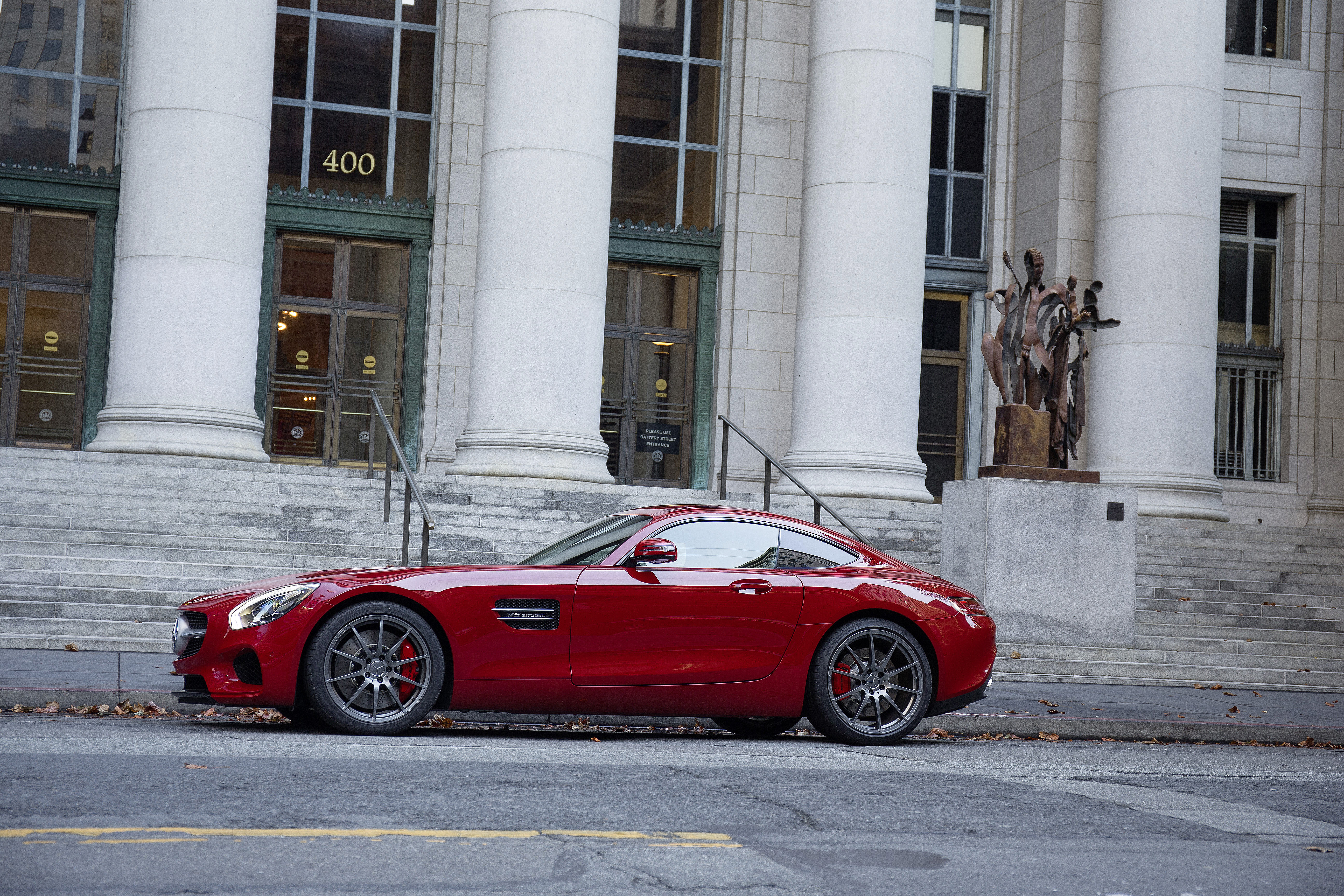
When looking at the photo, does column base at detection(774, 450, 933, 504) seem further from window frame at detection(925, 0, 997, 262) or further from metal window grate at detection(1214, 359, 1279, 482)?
metal window grate at detection(1214, 359, 1279, 482)

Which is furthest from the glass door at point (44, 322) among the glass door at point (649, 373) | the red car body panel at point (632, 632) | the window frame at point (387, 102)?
the red car body panel at point (632, 632)

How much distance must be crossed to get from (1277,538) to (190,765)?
17.6 m

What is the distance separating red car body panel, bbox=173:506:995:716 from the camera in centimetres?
765

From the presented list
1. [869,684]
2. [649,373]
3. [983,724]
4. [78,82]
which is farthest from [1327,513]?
[78,82]

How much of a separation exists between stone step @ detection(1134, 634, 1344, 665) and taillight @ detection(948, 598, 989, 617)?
6.39 meters

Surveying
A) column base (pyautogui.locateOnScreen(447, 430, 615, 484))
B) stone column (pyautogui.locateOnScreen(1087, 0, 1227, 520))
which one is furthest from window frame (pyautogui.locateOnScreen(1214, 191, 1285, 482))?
column base (pyautogui.locateOnScreen(447, 430, 615, 484))

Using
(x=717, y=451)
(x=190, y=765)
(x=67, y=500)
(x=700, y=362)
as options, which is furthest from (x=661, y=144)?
(x=190, y=765)

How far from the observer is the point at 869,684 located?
856cm

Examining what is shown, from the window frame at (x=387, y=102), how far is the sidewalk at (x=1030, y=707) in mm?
13289

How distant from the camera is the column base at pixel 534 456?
1767 centimetres

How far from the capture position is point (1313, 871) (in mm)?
5066

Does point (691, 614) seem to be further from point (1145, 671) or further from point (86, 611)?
point (1145, 671)

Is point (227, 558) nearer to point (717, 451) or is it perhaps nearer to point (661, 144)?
point (717, 451)

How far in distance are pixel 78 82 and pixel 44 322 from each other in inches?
142
